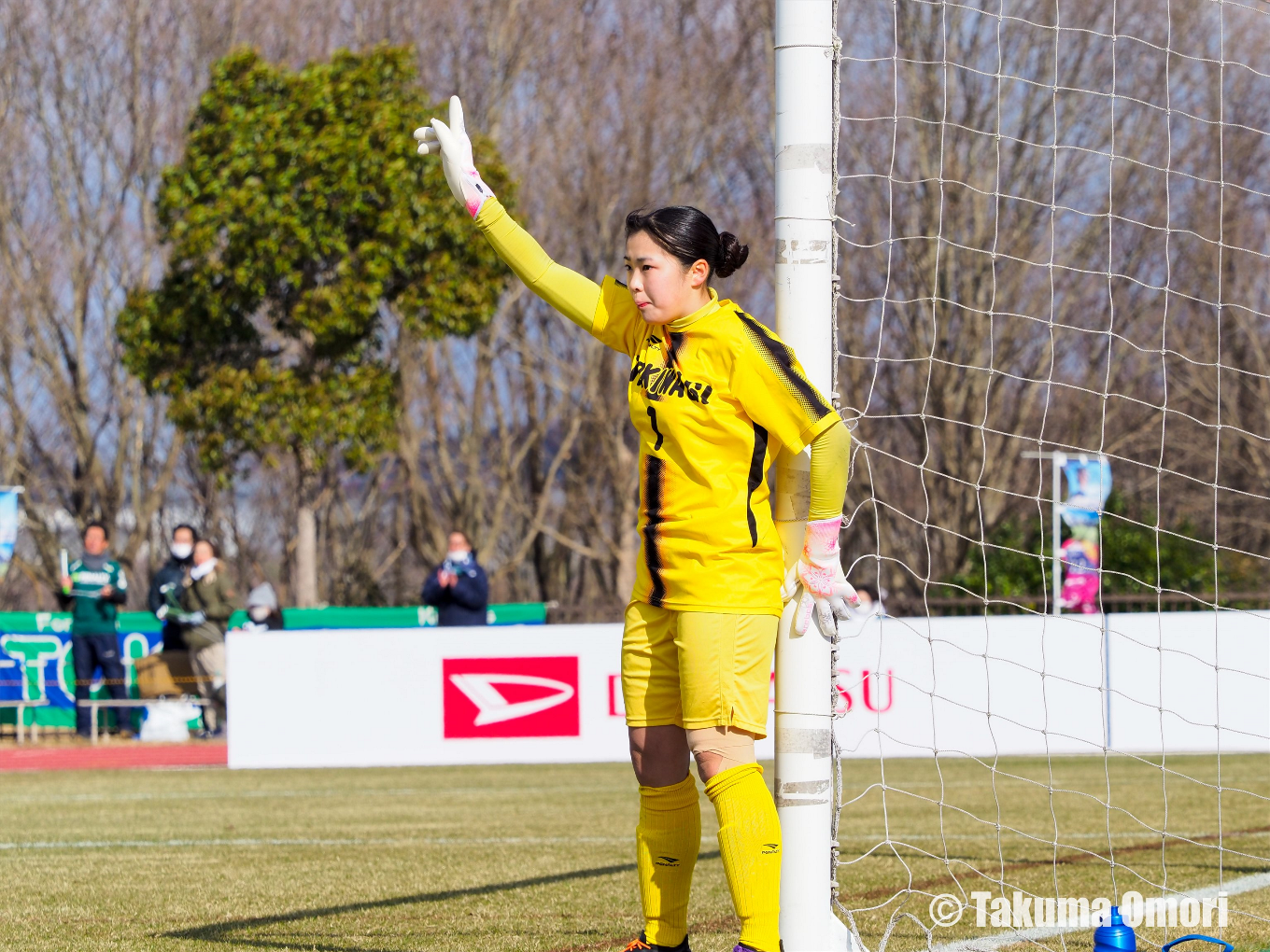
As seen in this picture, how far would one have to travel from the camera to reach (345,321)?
2036 centimetres

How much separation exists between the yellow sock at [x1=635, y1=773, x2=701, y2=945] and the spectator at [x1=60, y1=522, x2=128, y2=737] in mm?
12397

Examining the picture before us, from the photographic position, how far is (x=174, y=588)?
15.8 m

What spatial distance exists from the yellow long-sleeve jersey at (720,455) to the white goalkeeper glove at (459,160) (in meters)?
0.70

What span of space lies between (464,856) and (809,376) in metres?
3.77

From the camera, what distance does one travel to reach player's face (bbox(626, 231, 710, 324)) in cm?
394

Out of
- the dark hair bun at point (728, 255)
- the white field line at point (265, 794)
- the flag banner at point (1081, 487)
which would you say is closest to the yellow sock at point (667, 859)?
the dark hair bun at point (728, 255)

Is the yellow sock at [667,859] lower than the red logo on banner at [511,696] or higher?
higher

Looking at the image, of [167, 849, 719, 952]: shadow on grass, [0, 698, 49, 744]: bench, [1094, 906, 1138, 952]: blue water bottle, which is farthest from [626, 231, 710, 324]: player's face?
[0, 698, 49, 744]: bench

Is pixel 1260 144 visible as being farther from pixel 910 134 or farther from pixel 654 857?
pixel 654 857

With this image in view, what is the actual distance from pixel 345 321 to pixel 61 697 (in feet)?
19.9

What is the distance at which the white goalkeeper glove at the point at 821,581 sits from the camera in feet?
12.9

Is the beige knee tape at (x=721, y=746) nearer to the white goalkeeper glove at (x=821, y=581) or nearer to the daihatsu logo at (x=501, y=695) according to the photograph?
the white goalkeeper glove at (x=821, y=581)

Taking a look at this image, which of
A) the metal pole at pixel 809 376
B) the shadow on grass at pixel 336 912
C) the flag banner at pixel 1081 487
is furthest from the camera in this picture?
the flag banner at pixel 1081 487

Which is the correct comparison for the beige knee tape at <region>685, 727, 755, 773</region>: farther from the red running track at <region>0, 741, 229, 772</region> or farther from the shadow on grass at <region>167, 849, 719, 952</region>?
the red running track at <region>0, 741, 229, 772</region>
